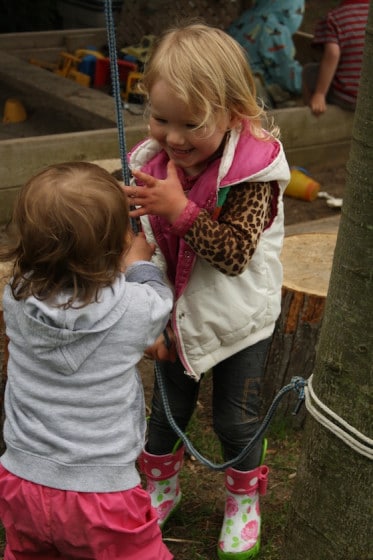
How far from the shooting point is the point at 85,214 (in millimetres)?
1739

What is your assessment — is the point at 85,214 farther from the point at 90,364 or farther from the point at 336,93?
the point at 336,93

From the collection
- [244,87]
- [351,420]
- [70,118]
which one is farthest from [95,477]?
[70,118]

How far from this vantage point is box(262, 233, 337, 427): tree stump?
306 centimetres

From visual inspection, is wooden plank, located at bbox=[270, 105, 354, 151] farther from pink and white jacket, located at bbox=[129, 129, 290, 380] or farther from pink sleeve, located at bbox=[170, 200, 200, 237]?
pink sleeve, located at bbox=[170, 200, 200, 237]

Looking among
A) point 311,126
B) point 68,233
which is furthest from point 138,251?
point 311,126

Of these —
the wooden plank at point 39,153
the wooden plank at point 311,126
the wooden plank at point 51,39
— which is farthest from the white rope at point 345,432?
the wooden plank at point 51,39

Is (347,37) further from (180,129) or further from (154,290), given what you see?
(154,290)

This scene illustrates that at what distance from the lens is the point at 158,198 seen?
2.05 meters

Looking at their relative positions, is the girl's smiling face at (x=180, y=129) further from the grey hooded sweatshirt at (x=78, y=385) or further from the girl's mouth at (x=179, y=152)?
the grey hooded sweatshirt at (x=78, y=385)

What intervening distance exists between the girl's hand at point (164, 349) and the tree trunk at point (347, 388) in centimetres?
43

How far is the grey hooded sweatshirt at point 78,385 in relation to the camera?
182 cm

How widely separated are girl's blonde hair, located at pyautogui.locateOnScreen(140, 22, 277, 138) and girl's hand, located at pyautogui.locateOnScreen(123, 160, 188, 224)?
6.4 inches

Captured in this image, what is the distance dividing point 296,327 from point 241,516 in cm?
75

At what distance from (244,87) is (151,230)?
454mm
